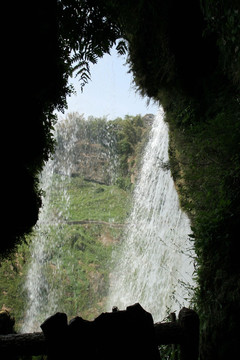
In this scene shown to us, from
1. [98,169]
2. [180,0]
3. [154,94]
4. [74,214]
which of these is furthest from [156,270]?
[98,169]

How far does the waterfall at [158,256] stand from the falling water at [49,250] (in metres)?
3.32

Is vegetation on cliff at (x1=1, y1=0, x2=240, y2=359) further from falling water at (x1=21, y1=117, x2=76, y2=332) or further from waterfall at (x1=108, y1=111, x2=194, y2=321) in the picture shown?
falling water at (x1=21, y1=117, x2=76, y2=332)

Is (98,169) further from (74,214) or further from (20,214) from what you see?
(20,214)

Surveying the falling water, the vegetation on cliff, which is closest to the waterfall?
the vegetation on cliff

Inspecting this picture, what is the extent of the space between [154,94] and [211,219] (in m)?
4.59

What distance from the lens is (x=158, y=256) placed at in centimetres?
882

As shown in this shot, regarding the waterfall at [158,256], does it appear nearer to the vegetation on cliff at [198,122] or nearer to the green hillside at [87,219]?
the green hillside at [87,219]

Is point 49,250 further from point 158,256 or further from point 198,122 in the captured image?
point 198,122

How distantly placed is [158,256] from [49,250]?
7.97m

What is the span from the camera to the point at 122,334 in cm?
88

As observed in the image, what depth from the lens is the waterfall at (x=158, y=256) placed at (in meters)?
6.54

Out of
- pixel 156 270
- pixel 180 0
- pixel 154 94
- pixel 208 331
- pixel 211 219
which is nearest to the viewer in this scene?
pixel 208 331

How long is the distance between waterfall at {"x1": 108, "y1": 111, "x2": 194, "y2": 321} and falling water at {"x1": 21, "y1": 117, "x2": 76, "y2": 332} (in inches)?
131

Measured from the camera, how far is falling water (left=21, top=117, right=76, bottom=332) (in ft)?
38.0
